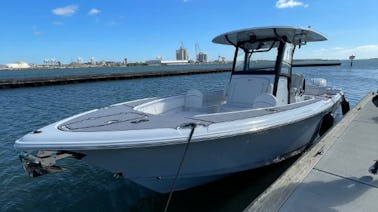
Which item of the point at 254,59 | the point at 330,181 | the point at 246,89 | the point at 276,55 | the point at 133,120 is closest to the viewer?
the point at 330,181

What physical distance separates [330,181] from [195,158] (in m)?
1.91

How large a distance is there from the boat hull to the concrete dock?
71cm

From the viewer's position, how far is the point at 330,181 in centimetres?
360

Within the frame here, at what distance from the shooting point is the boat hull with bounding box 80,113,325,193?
150 inches

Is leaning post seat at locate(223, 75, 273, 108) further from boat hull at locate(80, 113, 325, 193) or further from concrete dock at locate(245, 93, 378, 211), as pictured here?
concrete dock at locate(245, 93, 378, 211)

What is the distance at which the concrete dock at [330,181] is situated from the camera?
10.0 feet

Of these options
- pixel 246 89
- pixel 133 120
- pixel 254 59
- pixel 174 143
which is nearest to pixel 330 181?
pixel 174 143

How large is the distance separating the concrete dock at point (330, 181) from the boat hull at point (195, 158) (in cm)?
71

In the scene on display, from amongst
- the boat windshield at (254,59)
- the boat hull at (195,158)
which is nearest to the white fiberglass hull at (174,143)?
the boat hull at (195,158)

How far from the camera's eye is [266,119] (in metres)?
4.46

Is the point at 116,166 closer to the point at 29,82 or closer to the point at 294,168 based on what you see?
the point at 294,168

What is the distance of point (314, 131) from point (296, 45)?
7.81ft

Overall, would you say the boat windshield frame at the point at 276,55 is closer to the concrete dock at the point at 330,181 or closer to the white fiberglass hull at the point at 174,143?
the white fiberglass hull at the point at 174,143

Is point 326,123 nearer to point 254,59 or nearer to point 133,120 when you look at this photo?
point 254,59
